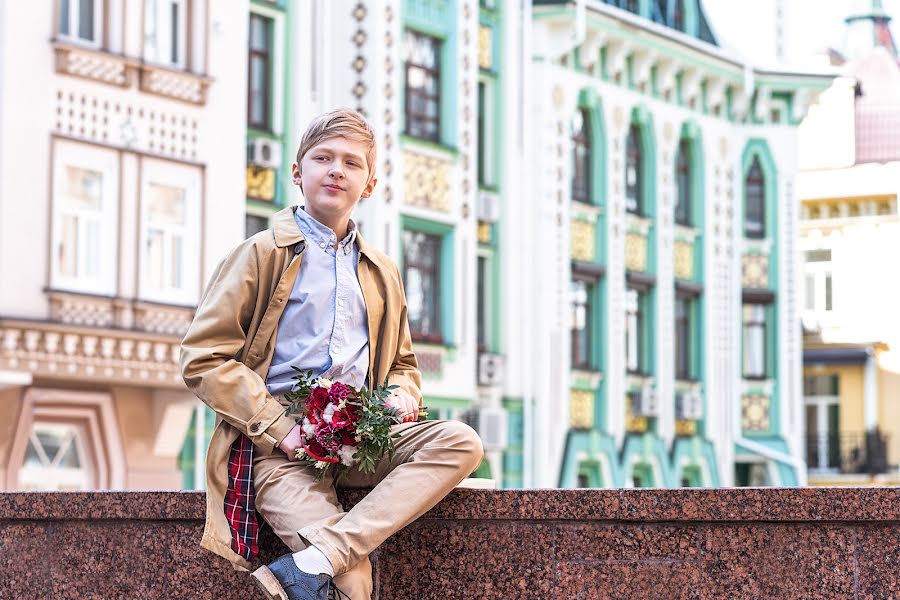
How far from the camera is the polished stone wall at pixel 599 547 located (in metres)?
6.99

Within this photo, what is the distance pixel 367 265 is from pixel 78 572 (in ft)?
6.02

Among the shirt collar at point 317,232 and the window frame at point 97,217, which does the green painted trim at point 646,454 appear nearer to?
the window frame at point 97,217

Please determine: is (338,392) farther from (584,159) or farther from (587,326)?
(584,159)

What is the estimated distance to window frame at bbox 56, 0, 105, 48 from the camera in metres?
22.9

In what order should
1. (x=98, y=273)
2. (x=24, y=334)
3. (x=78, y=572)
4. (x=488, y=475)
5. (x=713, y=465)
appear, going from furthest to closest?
(x=713, y=465) → (x=488, y=475) → (x=98, y=273) → (x=24, y=334) → (x=78, y=572)

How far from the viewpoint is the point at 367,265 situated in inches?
286

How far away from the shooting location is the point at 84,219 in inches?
909

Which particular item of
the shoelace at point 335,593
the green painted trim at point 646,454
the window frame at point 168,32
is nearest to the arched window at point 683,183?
the green painted trim at point 646,454

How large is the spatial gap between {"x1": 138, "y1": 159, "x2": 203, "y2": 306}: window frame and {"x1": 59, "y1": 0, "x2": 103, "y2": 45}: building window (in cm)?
155

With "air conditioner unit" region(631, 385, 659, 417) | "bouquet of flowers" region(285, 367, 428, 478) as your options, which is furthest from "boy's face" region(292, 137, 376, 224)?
"air conditioner unit" region(631, 385, 659, 417)

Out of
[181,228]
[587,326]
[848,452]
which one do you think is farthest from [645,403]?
[181,228]

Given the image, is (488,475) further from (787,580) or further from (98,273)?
(787,580)

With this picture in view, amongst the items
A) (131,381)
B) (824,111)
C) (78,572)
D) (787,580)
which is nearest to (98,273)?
(131,381)

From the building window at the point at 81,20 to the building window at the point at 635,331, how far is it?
13.5m
